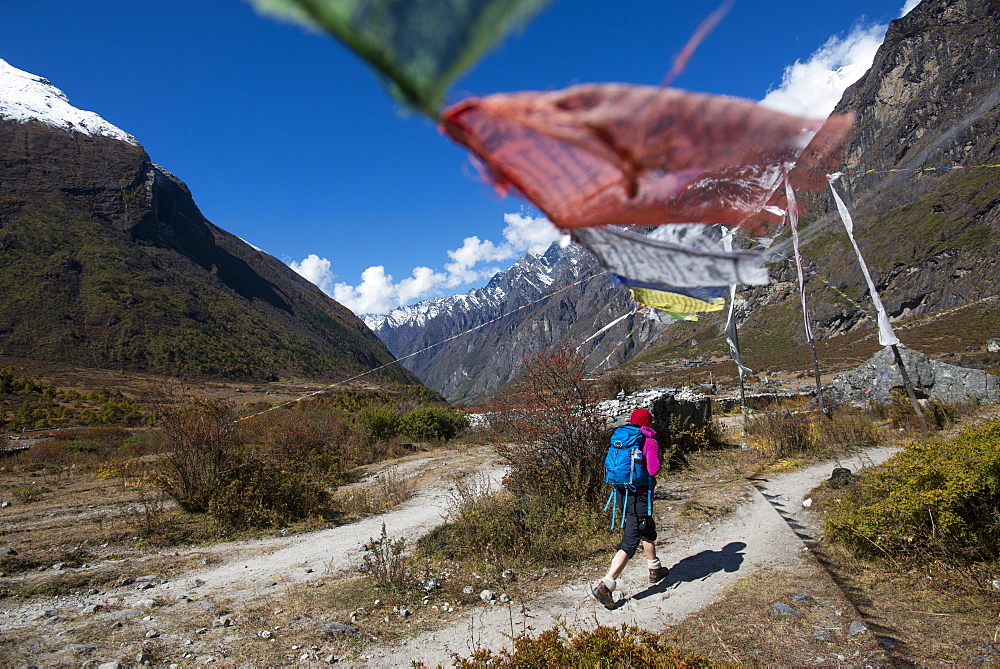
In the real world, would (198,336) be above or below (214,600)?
above

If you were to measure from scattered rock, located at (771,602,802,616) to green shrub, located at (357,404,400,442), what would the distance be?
14.9 metres

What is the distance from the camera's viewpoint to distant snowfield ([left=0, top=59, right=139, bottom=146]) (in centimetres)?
7616

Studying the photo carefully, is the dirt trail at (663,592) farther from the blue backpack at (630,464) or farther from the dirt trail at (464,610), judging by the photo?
the blue backpack at (630,464)

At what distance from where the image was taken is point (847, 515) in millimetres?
4723

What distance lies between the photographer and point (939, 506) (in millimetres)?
3955

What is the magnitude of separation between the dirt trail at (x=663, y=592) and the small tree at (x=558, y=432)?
5.65ft

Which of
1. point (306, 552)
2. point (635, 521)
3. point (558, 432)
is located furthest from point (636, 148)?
point (306, 552)

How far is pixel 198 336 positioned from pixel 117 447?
50591mm

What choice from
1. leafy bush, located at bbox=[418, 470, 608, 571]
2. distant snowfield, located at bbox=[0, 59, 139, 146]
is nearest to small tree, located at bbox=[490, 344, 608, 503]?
leafy bush, located at bbox=[418, 470, 608, 571]

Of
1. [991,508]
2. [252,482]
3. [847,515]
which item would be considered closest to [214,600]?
[252,482]

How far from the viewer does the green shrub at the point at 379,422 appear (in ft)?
57.8

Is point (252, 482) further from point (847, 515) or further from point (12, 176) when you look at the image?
point (12, 176)

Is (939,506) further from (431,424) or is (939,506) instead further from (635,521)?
(431,424)

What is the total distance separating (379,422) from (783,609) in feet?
51.4
